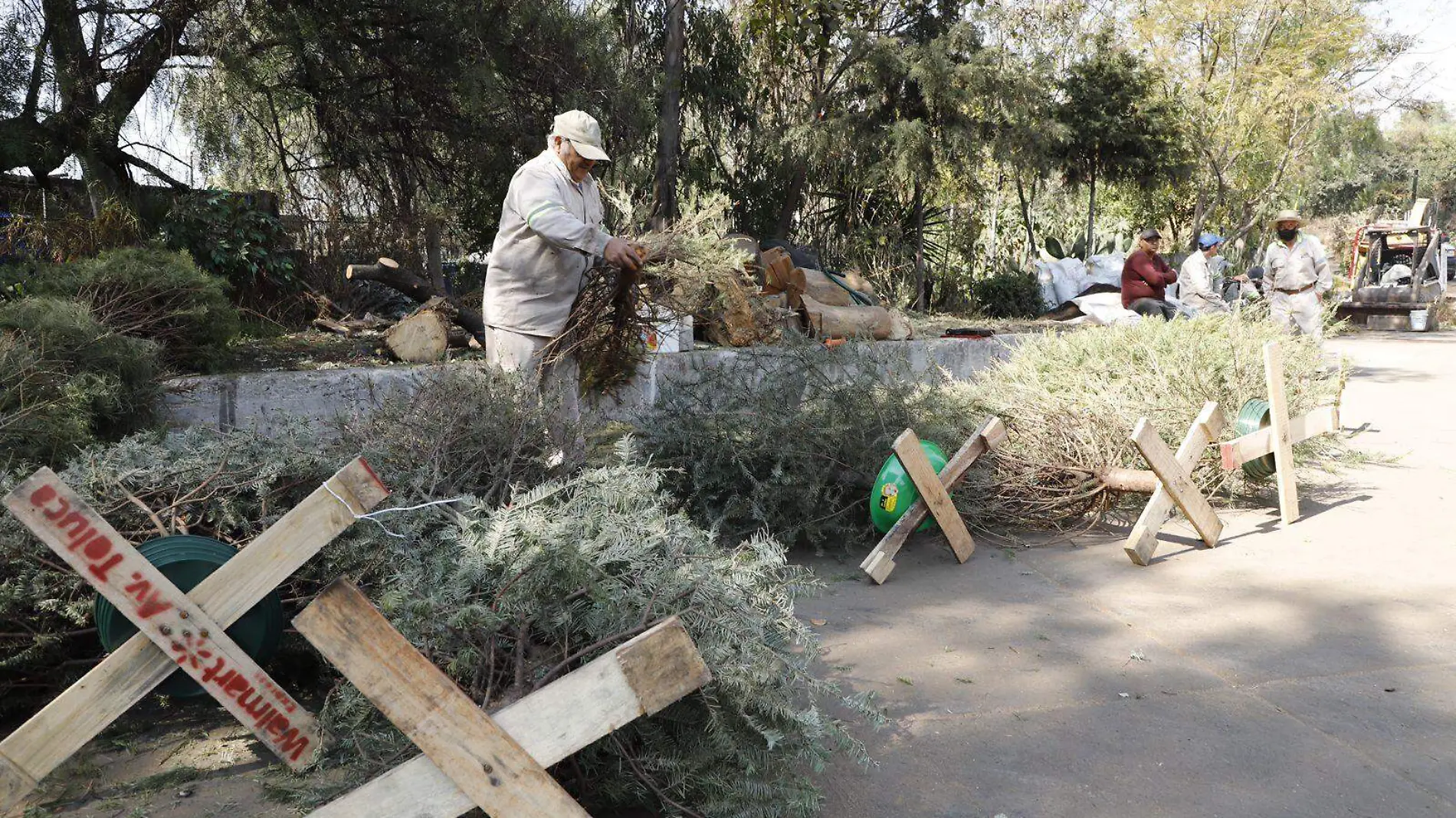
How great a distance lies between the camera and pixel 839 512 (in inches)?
206

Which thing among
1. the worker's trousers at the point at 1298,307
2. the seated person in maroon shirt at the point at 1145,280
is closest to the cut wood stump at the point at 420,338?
the seated person in maroon shirt at the point at 1145,280

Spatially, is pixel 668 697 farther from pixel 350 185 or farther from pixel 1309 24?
pixel 1309 24

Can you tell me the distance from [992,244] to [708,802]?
17400 mm

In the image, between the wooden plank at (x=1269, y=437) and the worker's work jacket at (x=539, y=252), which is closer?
the worker's work jacket at (x=539, y=252)

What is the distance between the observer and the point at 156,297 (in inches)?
263

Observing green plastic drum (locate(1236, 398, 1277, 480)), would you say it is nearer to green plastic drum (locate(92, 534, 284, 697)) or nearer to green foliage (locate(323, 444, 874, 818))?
green foliage (locate(323, 444, 874, 818))

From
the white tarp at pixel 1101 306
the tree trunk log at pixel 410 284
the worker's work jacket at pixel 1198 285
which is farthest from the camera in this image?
the white tarp at pixel 1101 306

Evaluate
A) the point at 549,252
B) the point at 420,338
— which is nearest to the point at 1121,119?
the point at 420,338

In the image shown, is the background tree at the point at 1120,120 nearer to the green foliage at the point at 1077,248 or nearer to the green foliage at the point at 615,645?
the green foliage at the point at 1077,248

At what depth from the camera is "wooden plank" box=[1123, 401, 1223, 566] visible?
16.6 ft

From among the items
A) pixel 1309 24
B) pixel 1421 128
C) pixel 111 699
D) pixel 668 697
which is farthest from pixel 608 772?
pixel 1421 128

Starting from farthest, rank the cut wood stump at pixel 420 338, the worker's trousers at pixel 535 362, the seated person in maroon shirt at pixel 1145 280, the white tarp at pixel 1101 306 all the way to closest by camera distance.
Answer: the white tarp at pixel 1101 306, the seated person in maroon shirt at pixel 1145 280, the cut wood stump at pixel 420 338, the worker's trousers at pixel 535 362

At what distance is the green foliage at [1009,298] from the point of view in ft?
50.6

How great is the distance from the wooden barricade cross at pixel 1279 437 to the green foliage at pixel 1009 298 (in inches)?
377
